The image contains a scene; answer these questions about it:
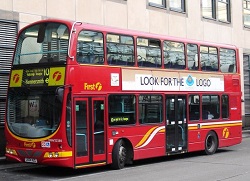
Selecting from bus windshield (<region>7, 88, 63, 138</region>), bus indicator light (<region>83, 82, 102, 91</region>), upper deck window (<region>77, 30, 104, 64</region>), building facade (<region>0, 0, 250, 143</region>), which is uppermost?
building facade (<region>0, 0, 250, 143</region>)

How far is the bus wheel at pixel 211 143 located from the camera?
56.7 feet

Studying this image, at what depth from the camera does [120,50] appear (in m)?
13.9

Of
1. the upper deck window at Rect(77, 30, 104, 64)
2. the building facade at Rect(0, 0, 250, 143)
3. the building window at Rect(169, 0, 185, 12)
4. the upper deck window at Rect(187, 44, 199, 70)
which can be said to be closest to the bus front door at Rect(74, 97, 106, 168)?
the upper deck window at Rect(77, 30, 104, 64)

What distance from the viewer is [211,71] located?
17.5 metres

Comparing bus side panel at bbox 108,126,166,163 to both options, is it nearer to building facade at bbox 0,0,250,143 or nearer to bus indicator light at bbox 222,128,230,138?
bus indicator light at bbox 222,128,230,138

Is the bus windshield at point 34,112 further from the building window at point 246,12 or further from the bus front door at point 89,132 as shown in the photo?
the building window at point 246,12

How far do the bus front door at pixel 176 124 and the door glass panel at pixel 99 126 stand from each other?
9.94 feet

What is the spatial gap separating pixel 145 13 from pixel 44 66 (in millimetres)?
11291

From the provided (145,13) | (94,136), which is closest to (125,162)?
(94,136)

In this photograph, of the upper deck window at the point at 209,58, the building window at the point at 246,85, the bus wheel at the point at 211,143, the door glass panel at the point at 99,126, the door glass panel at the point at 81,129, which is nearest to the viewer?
the door glass panel at the point at 81,129

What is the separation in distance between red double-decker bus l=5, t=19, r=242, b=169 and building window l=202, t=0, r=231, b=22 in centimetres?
1130

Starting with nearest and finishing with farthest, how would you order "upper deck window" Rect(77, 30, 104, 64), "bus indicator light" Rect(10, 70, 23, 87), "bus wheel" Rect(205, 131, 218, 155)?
"upper deck window" Rect(77, 30, 104, 64) → "bus indicator light" Rect(10, 70, 23, 87) → "bus wheel" Rect(205, 131, 218, 155)

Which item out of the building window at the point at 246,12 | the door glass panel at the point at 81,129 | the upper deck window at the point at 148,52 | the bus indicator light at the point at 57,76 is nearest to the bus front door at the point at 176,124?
the upper deck window at the point at 148,52

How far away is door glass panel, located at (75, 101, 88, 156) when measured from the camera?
1244 centimetres
